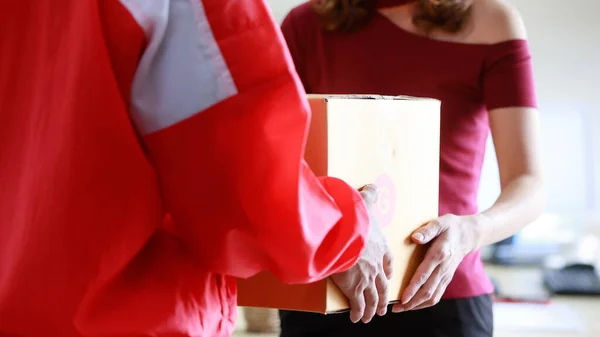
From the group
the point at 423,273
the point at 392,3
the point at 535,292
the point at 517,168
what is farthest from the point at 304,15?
the point at 535,292

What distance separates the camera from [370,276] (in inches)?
30.6

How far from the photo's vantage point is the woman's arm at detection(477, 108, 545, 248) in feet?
3.49

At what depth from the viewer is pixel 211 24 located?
1.78 feet

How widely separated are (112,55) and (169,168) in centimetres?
9

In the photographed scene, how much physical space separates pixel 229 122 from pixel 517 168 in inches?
25.8

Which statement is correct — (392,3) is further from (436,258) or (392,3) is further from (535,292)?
(535,292)

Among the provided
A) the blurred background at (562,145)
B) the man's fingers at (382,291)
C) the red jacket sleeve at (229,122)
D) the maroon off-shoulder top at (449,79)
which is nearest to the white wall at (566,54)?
the blurred background at (562,145)

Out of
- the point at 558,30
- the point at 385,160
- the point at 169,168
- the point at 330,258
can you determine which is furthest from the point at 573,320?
the point at 169,168

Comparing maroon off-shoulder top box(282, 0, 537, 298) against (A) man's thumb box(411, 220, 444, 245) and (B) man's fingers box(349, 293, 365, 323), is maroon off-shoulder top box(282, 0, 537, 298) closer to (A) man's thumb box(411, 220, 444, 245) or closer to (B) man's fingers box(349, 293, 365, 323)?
(A) man's thumb box(411, 220, 444, 245)

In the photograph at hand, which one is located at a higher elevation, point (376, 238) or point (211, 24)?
point (211, 24)

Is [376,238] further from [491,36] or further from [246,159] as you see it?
[491,36]

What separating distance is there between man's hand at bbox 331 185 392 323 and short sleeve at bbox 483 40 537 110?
0.38 meters

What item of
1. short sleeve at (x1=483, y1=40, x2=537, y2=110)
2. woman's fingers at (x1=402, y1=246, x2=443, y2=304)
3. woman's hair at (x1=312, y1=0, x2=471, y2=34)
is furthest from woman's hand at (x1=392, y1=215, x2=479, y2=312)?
woman's hair at (x1=312, y1=0, x2=471, y2=34)

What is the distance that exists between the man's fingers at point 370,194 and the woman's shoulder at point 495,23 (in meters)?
0.41
